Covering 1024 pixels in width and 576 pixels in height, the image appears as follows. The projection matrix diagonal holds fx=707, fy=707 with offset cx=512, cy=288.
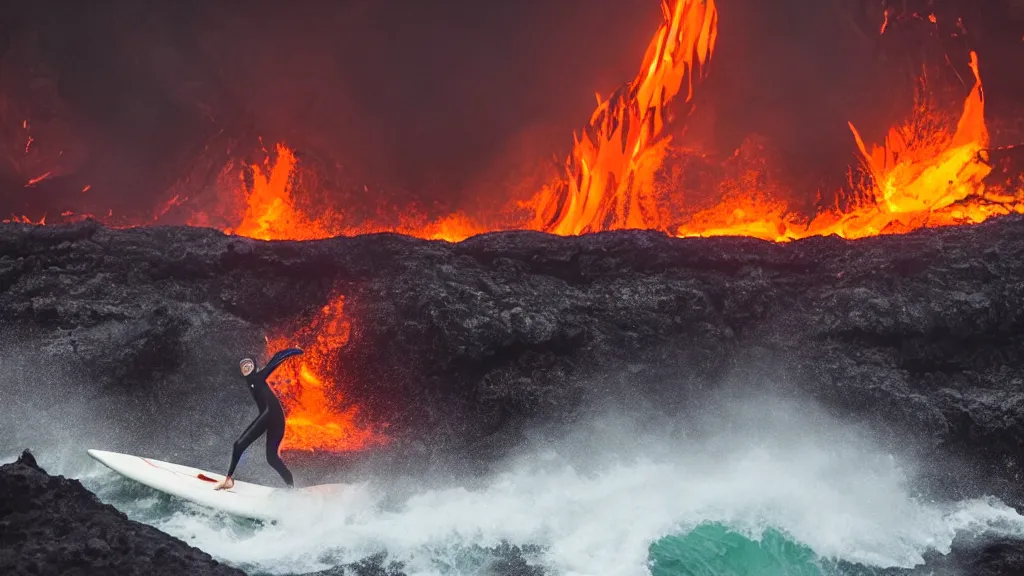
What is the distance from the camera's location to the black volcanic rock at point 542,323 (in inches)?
358

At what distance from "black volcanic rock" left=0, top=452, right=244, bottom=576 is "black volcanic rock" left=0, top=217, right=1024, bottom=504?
3.20m

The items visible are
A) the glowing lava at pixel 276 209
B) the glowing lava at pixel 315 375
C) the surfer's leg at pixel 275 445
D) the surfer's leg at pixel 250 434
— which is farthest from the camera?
the glowing lava at pixel 276 209

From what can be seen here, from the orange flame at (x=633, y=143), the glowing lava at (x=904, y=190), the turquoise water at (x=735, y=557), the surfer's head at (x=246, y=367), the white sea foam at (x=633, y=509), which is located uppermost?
the orange flame at (x=633, y=143)

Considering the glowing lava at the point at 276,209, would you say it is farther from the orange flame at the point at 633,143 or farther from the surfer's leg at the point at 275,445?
the surfer's leg at the point at 275,445

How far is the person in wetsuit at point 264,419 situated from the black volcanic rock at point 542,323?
59.5 inches

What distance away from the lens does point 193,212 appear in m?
12.7

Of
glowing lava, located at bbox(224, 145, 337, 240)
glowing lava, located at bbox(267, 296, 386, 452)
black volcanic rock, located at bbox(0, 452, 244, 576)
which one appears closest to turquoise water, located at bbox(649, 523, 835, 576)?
black volcanic rock, located at bbox(0, 452, 244, 576)

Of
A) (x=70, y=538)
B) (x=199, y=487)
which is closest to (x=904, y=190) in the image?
(x=199, y=487)

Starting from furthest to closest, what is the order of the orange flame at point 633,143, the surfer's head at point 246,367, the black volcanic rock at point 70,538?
the orange flame at point 633,143 → the surfer's head at point 246,367 → the black volcanic rock at point 70,538

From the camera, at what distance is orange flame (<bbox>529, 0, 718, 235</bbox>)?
1207 centimetres

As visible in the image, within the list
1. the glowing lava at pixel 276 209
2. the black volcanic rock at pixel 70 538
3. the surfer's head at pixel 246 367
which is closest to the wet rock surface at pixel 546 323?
the surfer's head at pixel 246 367

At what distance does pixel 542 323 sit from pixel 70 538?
221 inches

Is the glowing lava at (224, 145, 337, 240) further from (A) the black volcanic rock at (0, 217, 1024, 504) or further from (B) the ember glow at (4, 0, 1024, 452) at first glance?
(A) the black volcanic rock at (0, 217, 1024, 504)

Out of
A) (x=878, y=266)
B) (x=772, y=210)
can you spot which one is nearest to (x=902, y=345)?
(x=878, y=266)
